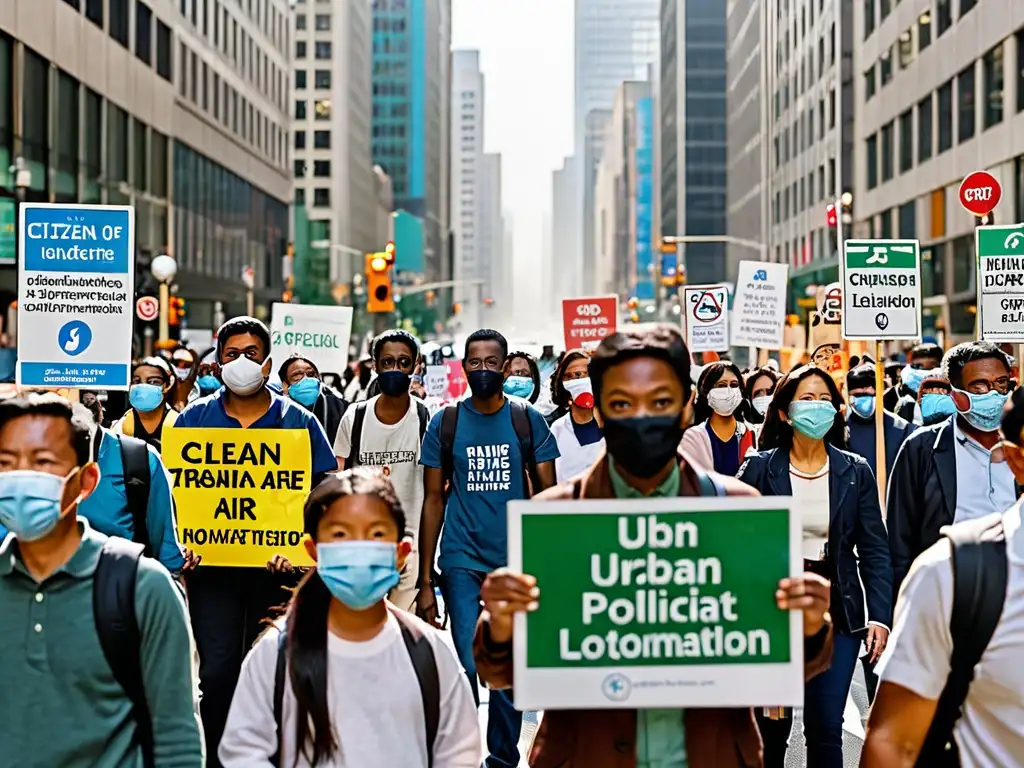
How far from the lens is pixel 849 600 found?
→ 6.48 metres

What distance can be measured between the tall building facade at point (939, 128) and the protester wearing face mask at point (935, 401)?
1027 inches

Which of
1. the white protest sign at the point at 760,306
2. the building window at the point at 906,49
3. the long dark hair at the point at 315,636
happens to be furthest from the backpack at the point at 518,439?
the building window at the point at 906,49

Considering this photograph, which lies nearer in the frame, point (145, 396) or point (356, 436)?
point (356, 436)

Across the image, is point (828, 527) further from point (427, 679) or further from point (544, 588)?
point (544, 588)

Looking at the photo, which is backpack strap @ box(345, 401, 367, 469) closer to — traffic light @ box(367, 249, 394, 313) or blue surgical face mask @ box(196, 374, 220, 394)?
blue surgical face mask @ box(196, 374, 220, 394)

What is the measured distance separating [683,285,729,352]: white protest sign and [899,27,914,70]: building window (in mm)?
32268

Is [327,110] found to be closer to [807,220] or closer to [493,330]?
[807,220]

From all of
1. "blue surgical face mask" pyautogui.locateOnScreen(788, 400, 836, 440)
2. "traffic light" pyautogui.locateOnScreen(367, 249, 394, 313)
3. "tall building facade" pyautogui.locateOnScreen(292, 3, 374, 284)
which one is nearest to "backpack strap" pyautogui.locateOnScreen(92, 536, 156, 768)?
"blue surgical face mask" pyautogui.locateOnScreen(788, 400, 836, 440)

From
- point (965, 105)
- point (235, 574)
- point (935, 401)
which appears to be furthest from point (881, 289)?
point (965, 105)

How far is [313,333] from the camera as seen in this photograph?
669 inches

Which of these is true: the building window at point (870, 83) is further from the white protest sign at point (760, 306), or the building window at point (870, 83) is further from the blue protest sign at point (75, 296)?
the blue protest sign at point (75, 296)

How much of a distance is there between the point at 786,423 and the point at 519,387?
6.70 metres

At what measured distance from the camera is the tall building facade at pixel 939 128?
37.9m

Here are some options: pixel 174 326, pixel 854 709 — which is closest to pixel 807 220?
pixel 174 326
